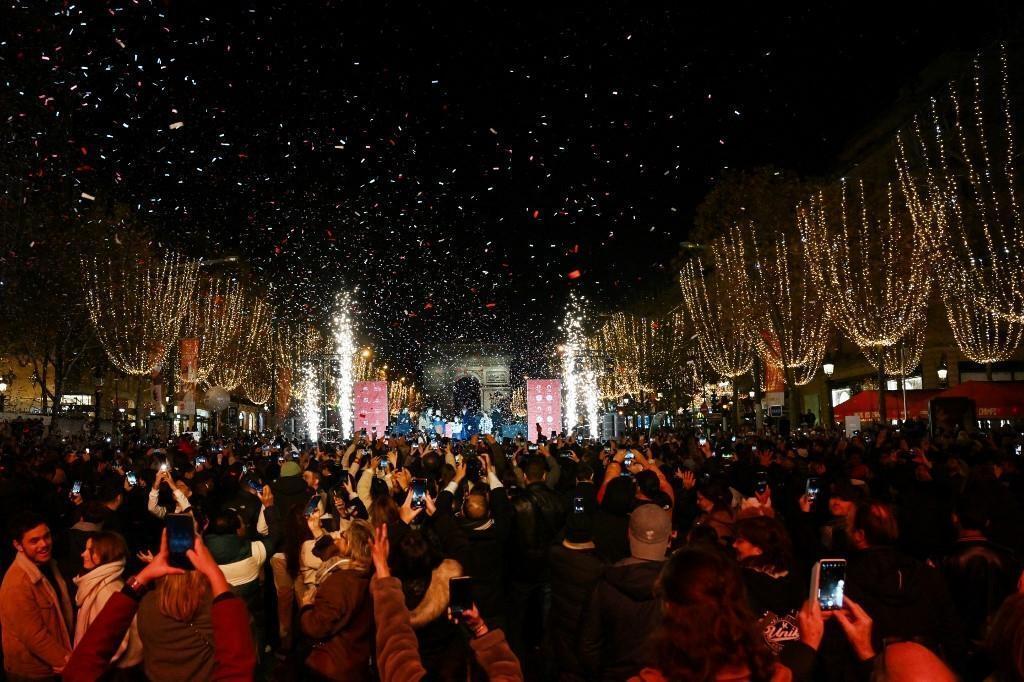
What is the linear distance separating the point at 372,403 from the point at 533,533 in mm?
37153

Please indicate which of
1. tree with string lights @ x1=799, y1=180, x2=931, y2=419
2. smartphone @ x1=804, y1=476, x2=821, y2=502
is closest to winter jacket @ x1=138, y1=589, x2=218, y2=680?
smartphone @ x1=804, y1=476, x2=821, y2=502

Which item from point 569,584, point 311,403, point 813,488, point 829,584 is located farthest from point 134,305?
point 829,584

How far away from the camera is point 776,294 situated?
123ft

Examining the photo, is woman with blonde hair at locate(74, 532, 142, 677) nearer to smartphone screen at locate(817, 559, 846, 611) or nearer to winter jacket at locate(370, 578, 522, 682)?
winter jacket at locate(370, 578, 522, 682)

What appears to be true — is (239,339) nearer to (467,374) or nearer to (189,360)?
(189,360)

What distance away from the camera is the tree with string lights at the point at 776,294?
3669cm

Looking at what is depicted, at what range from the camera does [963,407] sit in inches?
1075

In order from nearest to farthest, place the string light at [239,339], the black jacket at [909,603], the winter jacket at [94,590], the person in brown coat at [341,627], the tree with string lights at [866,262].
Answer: the person in brown coat at [341,627] < the black jacket at [909,603] < the winter jacket at [94,590] < the tree with string lights at [866,262] < the string light at [239,339]

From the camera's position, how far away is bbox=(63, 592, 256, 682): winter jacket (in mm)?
4105

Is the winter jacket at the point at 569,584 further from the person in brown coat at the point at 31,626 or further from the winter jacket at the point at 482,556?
the person in brown coat at the point at 31,626

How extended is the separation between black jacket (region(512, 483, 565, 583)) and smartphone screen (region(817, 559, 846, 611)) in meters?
6.12

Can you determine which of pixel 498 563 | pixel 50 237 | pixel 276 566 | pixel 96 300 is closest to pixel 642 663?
pixel 498 563

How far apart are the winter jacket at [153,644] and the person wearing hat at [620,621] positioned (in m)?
1.57

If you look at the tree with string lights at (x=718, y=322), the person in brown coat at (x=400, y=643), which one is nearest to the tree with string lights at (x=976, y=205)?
the tree with string lights at (x=718, y=322)
